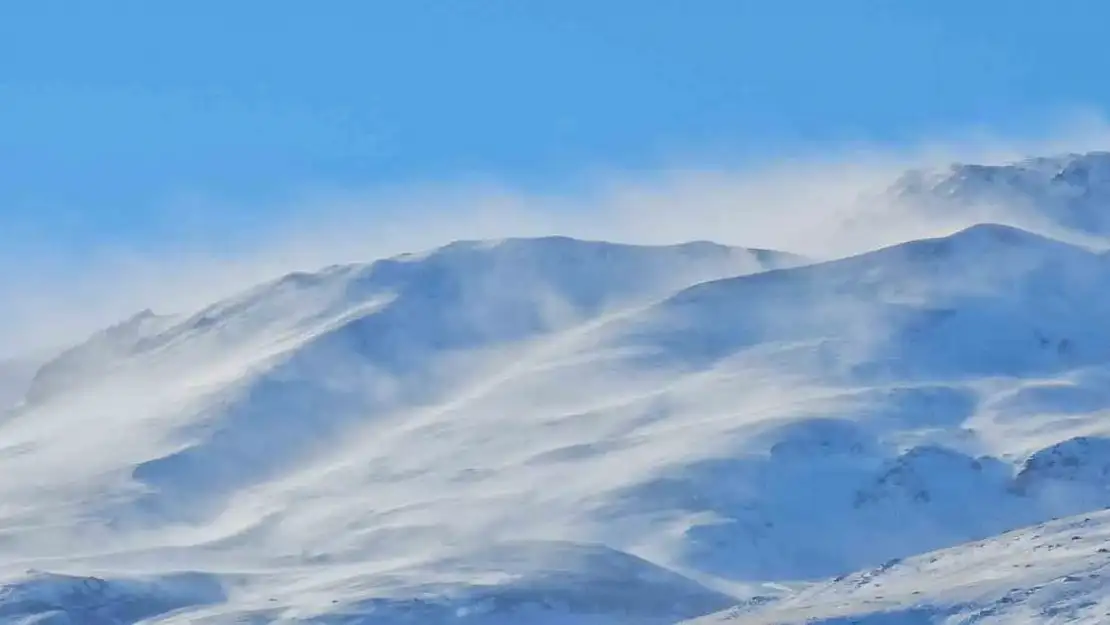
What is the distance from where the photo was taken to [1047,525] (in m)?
194

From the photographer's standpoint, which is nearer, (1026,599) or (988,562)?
(1026,599)

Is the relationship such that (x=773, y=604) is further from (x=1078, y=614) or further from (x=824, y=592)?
(x=1078, y=614)

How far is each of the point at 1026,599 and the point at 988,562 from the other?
14.3 metres

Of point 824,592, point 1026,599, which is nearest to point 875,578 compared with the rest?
point 824,592

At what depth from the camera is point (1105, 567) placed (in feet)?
568

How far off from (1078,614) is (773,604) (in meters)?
30.1

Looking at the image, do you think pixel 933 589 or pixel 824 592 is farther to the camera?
pixel 824 592

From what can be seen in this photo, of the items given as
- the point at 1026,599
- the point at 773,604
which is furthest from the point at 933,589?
the point at 773,604

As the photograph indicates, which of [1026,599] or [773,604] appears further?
[773,604]

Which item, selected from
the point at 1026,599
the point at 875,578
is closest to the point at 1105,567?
the point at 1026,599

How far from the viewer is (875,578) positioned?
187625 millimetres

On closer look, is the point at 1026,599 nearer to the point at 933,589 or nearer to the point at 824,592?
the point at 933,589

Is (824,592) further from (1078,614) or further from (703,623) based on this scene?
(1078,614)

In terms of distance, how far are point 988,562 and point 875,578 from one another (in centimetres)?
788
